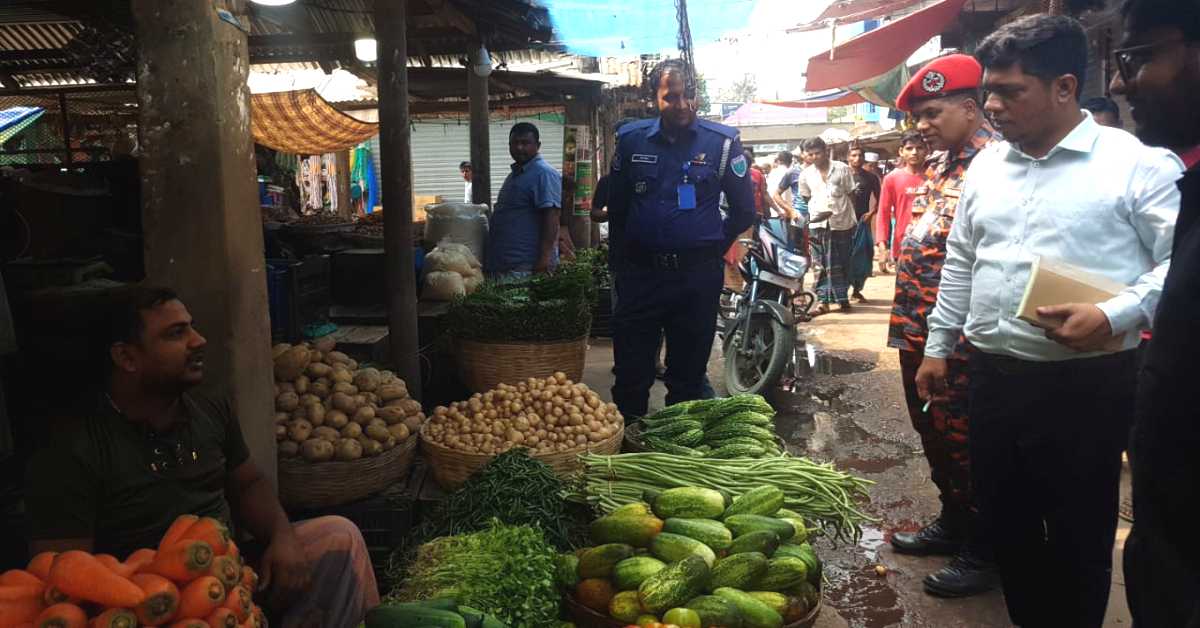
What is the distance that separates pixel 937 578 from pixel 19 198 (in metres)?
7.41

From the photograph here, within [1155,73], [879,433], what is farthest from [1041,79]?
[879,433]

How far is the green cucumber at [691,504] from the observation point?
316cm

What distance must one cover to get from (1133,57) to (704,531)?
1.97 meters

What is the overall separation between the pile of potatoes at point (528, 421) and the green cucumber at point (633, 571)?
1007 millimetres

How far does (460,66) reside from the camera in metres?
10.9

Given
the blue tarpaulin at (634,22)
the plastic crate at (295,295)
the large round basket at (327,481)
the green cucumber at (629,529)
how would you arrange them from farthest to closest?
the blue tarpaulin at (634,22), the plastic crate at (295,295), the large round basket at (327,481), the green cucumber at (629,529)

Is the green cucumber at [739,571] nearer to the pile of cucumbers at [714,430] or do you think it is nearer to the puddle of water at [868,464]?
the pile of cucumbers at [714,430]

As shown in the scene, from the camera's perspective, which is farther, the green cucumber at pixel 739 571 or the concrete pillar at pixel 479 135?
the concrete pillar at pixel 479 135

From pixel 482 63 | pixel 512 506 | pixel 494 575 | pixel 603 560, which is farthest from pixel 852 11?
pixel 494 575

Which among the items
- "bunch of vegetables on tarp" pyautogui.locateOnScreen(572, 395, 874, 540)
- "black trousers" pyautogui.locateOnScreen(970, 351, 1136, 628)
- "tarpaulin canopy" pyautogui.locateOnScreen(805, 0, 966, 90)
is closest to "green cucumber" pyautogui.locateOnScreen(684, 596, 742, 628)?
"bunch of vegetables on tarp" pyautogui.locateOnScreen(572, 395, 874, 540)

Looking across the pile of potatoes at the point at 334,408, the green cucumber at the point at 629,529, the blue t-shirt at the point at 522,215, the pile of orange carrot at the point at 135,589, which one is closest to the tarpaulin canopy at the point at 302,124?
the blue t-shirt at the point at 522,215

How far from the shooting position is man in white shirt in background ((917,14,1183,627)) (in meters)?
2.61

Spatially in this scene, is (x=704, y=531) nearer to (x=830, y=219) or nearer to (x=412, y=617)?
(x=412, y=617)

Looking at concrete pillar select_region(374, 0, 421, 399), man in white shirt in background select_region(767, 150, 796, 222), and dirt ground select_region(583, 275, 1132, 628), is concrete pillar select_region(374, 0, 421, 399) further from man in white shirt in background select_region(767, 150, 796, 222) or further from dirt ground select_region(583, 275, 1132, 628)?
man in white shirt in background select_region(767, 150, 796, 222)
